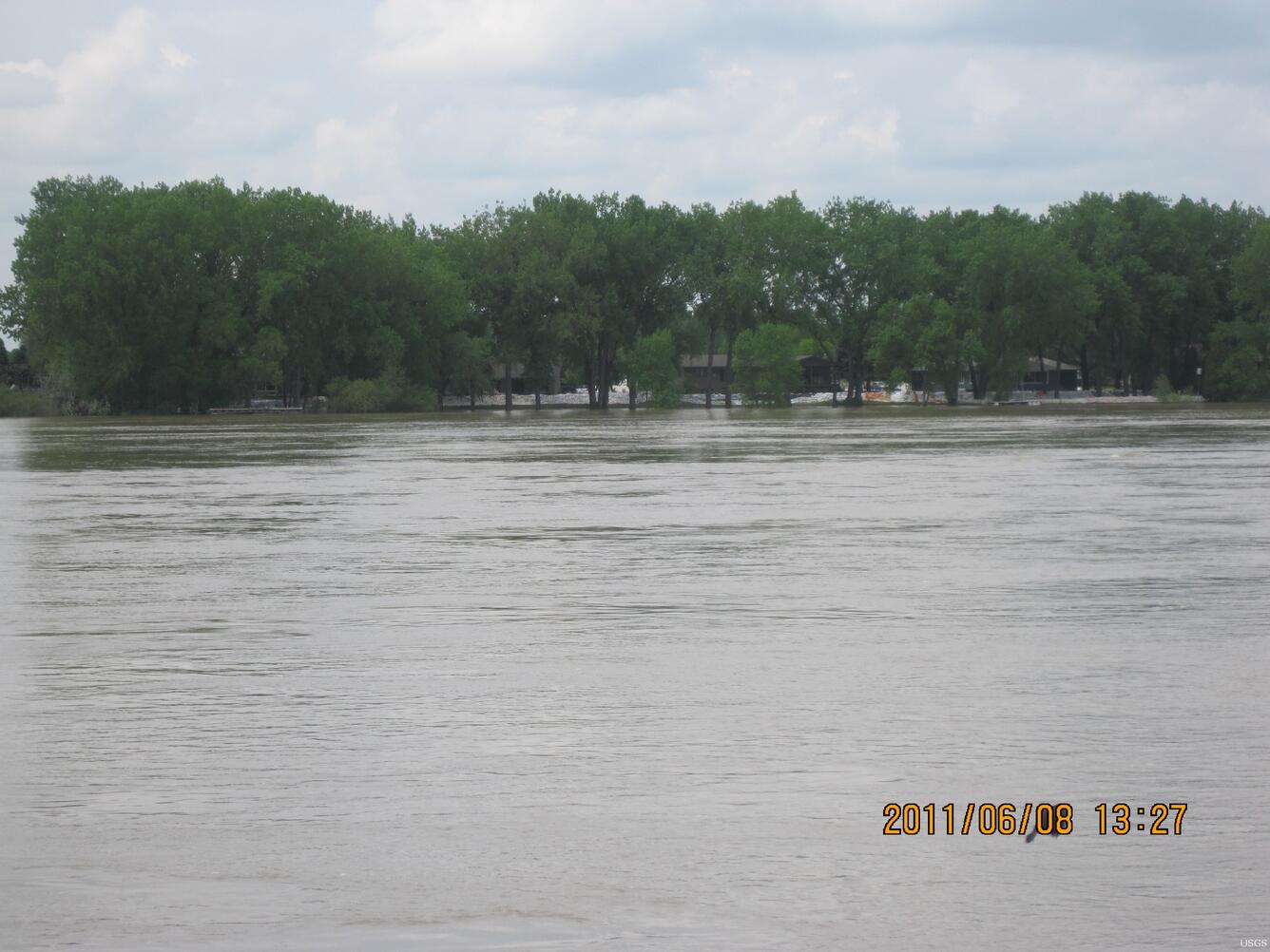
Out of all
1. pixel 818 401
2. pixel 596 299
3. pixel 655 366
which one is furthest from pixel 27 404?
pixel 818 401

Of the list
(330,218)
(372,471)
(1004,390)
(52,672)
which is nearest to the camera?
(52,672)

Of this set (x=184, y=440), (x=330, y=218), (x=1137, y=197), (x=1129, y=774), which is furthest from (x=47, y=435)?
(x=1137, y=197)

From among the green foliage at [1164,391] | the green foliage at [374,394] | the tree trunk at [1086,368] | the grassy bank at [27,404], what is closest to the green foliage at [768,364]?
the green foliage at [374,394]

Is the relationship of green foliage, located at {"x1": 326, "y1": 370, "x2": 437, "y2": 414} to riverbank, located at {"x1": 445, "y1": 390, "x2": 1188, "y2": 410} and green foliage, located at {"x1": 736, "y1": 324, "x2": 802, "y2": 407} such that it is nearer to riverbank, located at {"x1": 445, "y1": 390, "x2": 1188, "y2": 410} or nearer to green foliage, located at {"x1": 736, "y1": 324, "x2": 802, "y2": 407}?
riverbank, located at {"x1": 445, "y1": 390, "x2": 1188, "y2": 410}

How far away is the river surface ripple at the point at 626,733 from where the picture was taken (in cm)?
558

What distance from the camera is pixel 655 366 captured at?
135250 mm

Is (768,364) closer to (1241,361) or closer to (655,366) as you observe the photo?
(655,366)

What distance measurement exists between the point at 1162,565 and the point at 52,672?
932 cm

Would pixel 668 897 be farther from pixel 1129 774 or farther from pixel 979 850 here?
pixel 1129 774

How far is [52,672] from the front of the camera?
33.5 ft

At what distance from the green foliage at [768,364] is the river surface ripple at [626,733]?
108612mm

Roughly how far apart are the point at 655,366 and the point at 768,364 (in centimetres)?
1009

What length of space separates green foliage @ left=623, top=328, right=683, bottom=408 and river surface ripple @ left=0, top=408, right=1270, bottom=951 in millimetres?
114187

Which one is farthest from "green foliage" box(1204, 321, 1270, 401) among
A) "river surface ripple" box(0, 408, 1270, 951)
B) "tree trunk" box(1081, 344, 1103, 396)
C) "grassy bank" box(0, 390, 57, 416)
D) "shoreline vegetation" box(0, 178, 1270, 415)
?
"river surface ripple" box(0, 408, 1270, 951)
